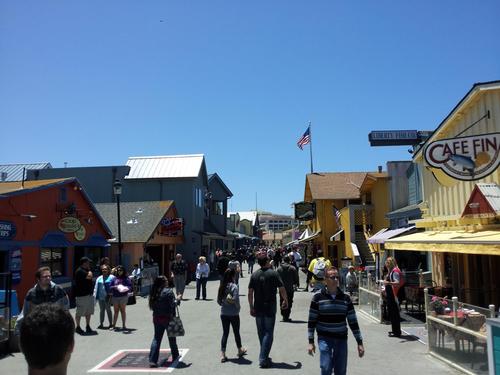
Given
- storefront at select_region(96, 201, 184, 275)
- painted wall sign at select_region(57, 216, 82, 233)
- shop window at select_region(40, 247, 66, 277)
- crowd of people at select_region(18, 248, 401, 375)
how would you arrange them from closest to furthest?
crowd of people at select_region(18, 248, 401, 375) → shop window at select_region(40, 247, 66, 277) → painted wall sign at select_region(57, 216, 82, 233) → storefront at select_region(96, 201, 184, 275)

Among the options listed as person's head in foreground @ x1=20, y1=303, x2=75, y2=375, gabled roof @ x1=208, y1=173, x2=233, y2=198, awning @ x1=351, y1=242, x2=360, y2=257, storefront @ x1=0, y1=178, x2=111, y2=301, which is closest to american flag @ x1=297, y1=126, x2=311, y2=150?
gabled roof @ x1=208, y1=173, x2=233, y2=198

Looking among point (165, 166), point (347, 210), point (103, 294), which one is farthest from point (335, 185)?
point (103, 294)

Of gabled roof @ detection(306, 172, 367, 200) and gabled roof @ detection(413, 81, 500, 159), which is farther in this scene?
gabled roof @ detection(306, 172, 367, 200)

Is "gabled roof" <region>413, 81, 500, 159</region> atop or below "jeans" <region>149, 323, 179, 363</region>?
atop

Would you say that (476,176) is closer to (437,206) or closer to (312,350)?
(437,206)

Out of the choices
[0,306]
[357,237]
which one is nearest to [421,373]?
[0,306]

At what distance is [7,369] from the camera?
7.77 m

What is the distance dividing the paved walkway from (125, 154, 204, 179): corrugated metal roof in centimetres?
2008

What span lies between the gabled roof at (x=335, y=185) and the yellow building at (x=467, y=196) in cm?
1745

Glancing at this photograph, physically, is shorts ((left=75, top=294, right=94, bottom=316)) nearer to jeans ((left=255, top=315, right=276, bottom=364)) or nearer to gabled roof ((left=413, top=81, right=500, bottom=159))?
jeans ((left=255, top=315, right=276, bottom=364))

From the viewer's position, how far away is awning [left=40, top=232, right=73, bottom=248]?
51.5 feet

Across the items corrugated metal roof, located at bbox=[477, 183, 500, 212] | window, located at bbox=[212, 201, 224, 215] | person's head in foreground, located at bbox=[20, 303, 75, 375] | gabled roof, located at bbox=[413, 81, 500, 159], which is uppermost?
gabled roof, located at bbox=[413, 81, 500, 159]

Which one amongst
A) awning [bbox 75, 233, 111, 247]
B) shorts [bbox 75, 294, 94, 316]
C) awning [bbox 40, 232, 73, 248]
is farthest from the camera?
awning [bbox 75, 233, 111, 247]

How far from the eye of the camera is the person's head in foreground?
2523 millimetres
